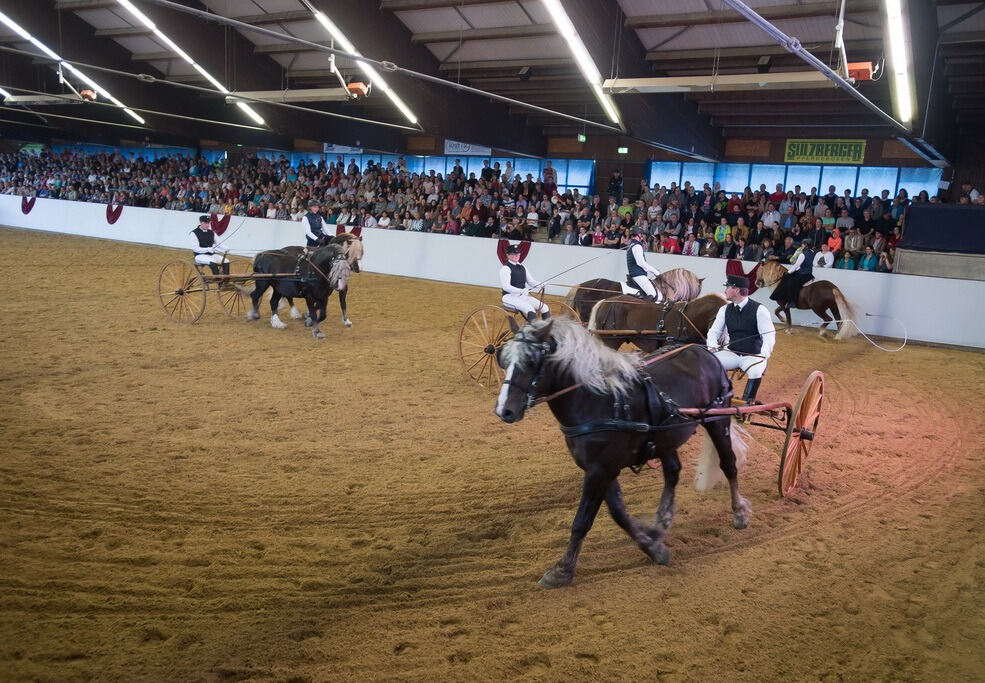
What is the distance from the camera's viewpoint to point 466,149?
25.8 metres

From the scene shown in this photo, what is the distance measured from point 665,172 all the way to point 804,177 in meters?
4.19

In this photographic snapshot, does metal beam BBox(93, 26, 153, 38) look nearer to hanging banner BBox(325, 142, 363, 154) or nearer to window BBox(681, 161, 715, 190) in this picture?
hanging banner BBox(325, 142, 363, 154)

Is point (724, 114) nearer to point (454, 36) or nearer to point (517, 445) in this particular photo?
point (454, 36)

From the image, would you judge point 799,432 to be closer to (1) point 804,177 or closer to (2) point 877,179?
(2) point 877,179

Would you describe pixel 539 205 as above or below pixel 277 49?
below

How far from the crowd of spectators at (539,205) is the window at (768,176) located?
0.36m

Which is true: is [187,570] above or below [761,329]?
below

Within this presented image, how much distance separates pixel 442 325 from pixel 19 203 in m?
23.2

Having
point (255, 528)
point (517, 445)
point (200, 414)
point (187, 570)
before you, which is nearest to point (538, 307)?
point (517, 445)

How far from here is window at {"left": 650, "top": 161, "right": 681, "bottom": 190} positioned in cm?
2252

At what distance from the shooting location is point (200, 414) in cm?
662

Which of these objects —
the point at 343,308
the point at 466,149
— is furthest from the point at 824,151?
the point at 343,308

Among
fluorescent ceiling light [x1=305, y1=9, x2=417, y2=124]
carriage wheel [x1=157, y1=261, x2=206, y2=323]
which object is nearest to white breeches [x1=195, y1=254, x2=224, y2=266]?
carriage wheel [x1=157, y1=261, x2=206, y2=323]

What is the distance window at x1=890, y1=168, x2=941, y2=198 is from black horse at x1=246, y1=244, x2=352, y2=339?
1613 centimetres
